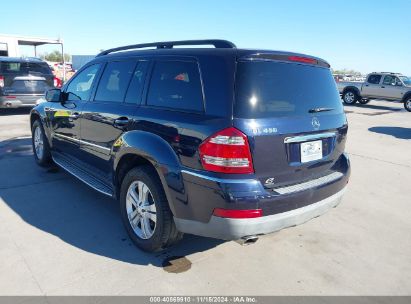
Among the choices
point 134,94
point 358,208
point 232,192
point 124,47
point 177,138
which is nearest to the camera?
point 232,192

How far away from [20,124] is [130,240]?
8.14 m

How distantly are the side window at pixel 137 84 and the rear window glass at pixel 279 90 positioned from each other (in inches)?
46.5

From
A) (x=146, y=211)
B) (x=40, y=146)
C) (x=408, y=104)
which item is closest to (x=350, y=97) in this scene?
(x=408, y=104)

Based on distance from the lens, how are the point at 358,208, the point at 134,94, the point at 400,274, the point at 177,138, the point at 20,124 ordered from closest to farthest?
the point at 177,138 → the point at 400,274 → the point at 134,94 → the point at 358,208 → the point at 20,124

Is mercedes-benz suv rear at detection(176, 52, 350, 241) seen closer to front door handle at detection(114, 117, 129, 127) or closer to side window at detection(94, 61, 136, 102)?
front door handle at detection(114, 117, 129, 127)

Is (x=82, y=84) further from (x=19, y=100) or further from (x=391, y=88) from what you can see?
(x=391, y=88)

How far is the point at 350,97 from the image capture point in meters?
20.4

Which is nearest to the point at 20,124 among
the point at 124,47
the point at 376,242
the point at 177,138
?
the point at 124,47

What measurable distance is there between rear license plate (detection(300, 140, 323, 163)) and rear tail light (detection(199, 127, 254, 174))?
568 mm

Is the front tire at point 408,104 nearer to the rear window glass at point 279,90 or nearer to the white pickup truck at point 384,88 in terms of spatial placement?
the white pickup truck at point 384,88

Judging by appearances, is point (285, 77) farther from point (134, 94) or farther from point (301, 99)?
point (134, 94)

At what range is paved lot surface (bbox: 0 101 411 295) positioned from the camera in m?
2.87

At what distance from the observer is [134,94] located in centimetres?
349

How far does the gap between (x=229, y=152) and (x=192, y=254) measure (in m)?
1.29
